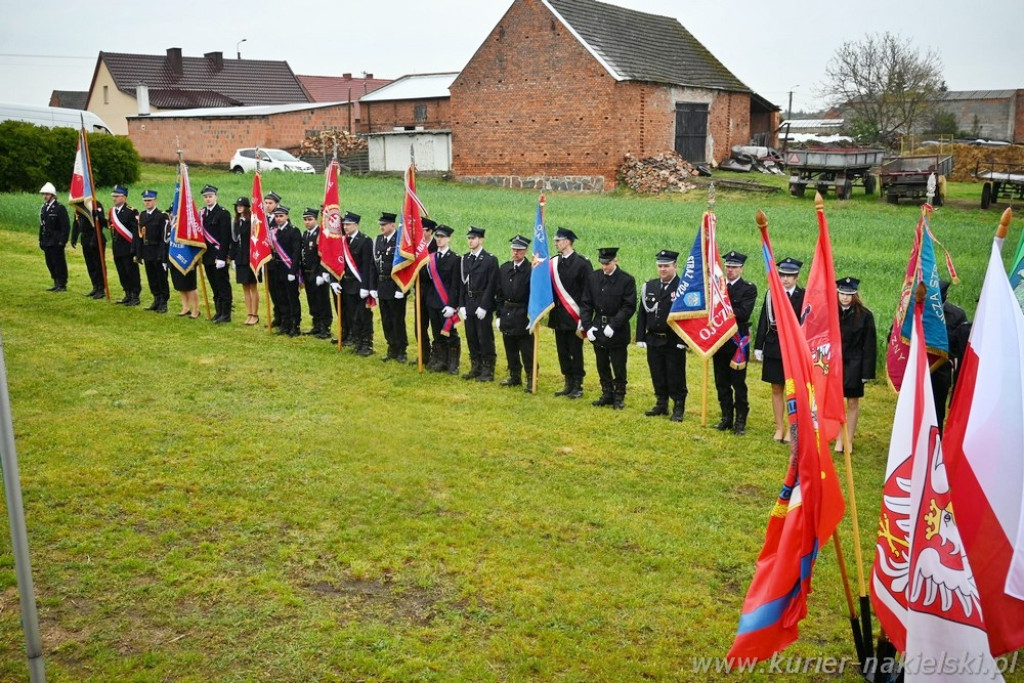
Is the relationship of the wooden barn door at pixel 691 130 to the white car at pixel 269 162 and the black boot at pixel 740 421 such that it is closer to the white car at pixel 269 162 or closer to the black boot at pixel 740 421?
the white car at pixel 269 162

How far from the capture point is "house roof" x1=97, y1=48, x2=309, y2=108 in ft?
181

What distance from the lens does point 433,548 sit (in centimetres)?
730

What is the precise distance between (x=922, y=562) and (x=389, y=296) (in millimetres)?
9664

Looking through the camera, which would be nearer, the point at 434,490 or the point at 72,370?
the point at 434,490

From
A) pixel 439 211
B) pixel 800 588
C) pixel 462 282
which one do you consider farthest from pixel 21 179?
pixel 800 588

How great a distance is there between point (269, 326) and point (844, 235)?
13955 millimetres

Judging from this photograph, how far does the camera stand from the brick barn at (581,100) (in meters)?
35.7

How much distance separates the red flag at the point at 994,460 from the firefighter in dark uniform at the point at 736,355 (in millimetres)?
4817

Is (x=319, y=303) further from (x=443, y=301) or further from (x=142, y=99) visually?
(x=142, y=99)

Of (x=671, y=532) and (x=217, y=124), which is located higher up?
(x=217, y=124)

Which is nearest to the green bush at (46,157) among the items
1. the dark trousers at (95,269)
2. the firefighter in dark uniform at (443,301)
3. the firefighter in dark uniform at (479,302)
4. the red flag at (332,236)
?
the dark trousers at (95,269)

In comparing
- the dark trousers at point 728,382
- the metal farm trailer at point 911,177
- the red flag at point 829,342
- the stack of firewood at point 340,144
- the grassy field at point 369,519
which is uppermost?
the stack of firewood at point 340,144

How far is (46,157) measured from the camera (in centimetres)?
3119

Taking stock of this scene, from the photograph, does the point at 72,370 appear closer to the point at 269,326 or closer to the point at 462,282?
the point at 269,326
